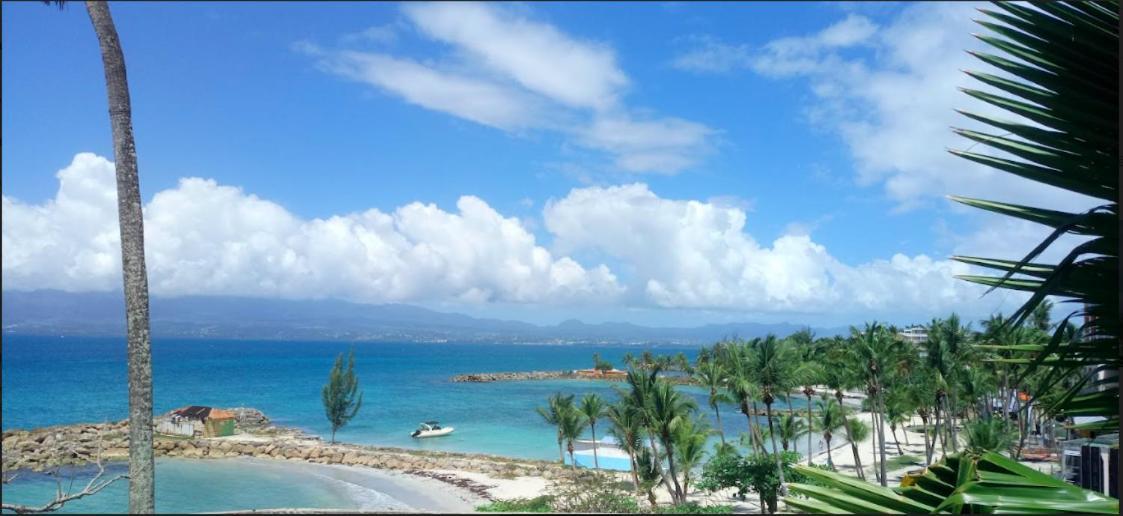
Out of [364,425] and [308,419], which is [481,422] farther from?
[308,419]

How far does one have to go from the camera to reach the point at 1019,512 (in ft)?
3.35

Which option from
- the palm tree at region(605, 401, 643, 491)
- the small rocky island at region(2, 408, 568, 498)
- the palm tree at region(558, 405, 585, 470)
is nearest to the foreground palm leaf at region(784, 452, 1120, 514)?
the palm tree at region(605, 401, 643, 491)

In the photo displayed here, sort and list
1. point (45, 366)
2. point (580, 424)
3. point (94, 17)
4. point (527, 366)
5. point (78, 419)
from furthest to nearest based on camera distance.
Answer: point (527, 366) → point (45, 366) → point (78, 419) → point (580, 424) → point (94, 17)

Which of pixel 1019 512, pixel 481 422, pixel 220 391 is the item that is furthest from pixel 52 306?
pixel 1019 512

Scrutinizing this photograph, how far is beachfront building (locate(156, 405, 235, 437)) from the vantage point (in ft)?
88.0

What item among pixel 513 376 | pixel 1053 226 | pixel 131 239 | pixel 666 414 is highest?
pixel 131 239

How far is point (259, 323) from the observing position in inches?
4906

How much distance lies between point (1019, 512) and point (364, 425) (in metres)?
40.7

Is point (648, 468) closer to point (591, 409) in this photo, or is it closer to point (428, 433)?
point (591, 409)

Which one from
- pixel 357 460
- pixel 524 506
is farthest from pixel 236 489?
pixel 524 506

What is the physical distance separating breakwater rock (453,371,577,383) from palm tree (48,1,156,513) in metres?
65.0

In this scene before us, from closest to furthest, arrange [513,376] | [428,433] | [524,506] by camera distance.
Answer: [524,506]
[428,433]
[513,376]

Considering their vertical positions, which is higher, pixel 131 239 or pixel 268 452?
pixel 131 239

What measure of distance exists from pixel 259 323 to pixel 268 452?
353ft
